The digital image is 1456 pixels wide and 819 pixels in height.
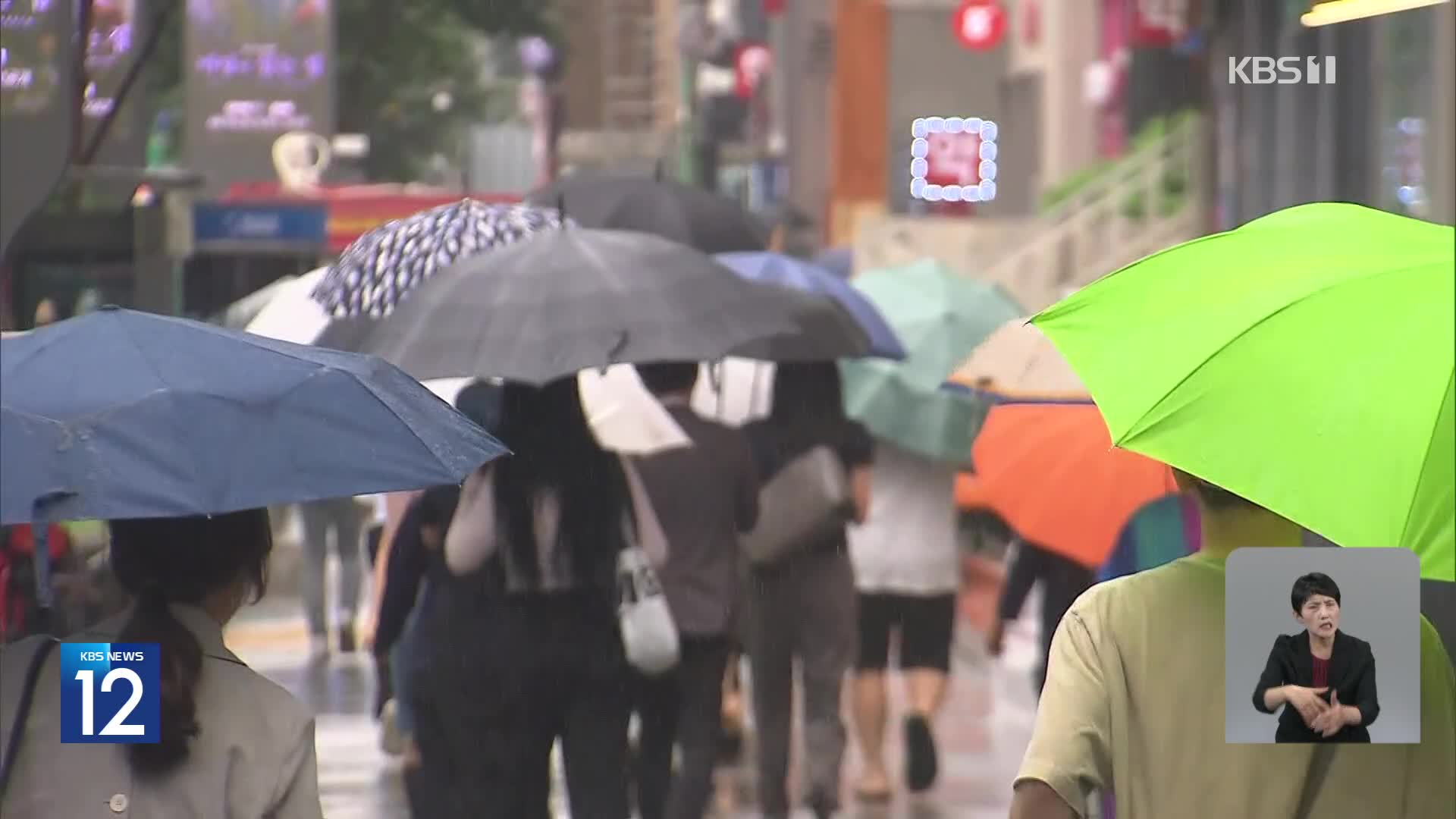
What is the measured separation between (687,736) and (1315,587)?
421cm

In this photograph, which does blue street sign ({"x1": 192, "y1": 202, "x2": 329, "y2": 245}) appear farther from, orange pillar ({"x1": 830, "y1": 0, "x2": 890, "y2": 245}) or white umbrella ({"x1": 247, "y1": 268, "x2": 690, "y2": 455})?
orange pillar ({"x1": 830, "y1": 0, "x2": 890, "y2": 245})

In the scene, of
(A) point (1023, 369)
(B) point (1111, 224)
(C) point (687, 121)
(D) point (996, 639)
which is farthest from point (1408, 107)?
(C) point (687, 121)

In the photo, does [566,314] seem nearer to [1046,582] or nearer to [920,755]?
[1046,582]

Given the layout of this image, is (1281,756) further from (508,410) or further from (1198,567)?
(508,410)

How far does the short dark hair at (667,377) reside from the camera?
26.2 feet

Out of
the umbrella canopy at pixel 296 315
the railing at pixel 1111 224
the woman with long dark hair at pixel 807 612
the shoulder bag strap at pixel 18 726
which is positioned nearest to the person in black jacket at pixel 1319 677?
the shoulder bag strap at pixel 18 726

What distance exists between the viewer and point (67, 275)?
24.8 ft

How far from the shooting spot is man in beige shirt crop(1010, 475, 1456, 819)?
402cm

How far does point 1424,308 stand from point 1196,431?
375 millimetres

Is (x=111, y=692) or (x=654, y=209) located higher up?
(x=654, y=209)

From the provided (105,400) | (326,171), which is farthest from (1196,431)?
(326,171)

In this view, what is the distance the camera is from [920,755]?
10750 millimetres

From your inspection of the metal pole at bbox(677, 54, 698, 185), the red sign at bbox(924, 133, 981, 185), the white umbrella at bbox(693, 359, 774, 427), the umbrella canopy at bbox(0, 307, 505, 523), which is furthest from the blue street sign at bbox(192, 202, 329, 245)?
the metal pole at bbox(677, 54, 698, 185)

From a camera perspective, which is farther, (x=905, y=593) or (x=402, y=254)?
(x=905, y=593)
